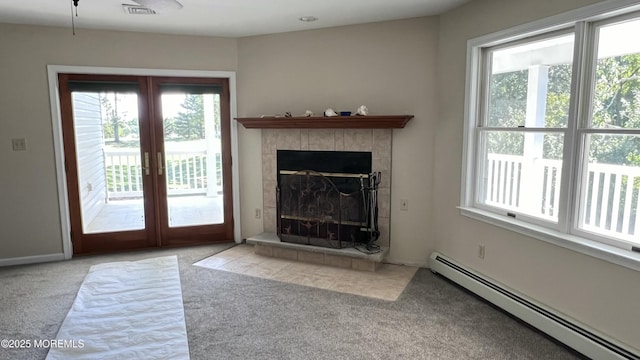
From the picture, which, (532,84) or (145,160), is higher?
(532,84)

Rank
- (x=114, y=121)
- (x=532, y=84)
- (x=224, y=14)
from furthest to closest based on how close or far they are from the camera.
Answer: (x=114, y=121) < (x=224, y=14) < (x=532, y=84)

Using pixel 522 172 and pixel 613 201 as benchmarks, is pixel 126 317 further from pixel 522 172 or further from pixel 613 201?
pixel 613 201

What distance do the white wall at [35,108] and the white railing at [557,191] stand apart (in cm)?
359

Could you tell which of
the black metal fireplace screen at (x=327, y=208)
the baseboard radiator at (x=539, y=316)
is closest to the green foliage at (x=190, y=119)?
the black metal fireplace screen at (x=327, y=208)

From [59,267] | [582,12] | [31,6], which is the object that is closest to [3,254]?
[59,267]

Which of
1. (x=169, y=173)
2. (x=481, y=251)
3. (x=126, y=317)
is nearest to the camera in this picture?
(x=126, y=317)

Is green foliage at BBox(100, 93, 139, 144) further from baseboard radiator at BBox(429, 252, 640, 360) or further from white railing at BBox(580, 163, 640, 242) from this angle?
white railing at BBox(580, 163, 640, 242)

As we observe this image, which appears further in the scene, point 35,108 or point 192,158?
point 192,158

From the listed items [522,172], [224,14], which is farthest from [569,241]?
[224,14]

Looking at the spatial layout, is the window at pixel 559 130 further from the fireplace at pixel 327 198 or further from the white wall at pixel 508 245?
the fireplace at pixel 327 198

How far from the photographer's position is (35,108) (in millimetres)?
3891

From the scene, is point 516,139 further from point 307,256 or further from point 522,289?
point 307,256

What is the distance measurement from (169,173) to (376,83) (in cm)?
253

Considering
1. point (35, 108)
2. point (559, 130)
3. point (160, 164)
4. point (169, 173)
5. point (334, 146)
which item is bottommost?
point (169, 173)
